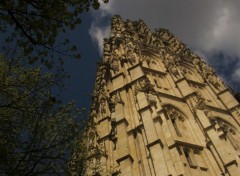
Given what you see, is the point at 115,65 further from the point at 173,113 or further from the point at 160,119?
the point at 160,119

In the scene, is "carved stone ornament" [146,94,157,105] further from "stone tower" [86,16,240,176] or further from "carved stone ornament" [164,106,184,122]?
"carved stone ornament" [164,106,184,122]

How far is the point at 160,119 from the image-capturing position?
17.7 metres

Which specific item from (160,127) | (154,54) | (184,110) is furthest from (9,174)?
(154,54)

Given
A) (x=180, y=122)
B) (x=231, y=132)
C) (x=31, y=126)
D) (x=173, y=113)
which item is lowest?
(x=31, y=126)

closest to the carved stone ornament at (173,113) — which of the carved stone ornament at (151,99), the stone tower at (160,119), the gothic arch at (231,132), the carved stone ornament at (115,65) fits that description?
the stone tower at (160,119)

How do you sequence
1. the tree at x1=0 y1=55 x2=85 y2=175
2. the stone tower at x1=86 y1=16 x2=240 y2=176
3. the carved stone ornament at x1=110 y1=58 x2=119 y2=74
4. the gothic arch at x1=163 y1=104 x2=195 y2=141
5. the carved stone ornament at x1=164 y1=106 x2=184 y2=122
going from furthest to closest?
the carved stone ornament at x1=110 y1=58 x2=119 y2=74
the carved stone ornament at x1=164 y1=106 x2=184 y2=122
the gothic arch at x1=163 y1=104 x2=195 y2=141
the stone tower at x1=86 y1=16 x2=240 y2=176
the tree at x1=0 y1=55 x2=85 y2=175

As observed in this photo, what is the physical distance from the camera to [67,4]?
7.75 meters

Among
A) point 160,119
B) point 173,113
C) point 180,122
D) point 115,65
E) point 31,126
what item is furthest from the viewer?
point 115,65

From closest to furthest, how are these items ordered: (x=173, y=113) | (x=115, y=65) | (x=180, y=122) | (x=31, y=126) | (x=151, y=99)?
1. (x=31, y=126)
2. (x=151, y=99)
3. (x=180, y=122)
4. (x=173, y=113)
5. (x=115, y=65)

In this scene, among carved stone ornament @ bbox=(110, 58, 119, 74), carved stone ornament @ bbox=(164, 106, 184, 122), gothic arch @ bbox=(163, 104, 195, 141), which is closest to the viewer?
gothic arch @ bbox=(163, 104, 195, 141)

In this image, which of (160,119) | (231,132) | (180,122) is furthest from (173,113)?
(231,132)

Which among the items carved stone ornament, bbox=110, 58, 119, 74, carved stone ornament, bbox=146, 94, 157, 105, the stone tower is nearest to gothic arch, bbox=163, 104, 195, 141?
the stone tower

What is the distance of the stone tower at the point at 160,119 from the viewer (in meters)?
16.2

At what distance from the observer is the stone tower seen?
16188 millimetres
